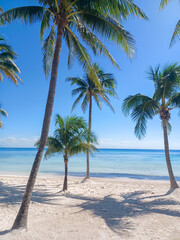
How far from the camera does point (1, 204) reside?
5625 millimetres

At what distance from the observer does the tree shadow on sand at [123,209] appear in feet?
14.4

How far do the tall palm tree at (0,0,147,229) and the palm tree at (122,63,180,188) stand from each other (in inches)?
163

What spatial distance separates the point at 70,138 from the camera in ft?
27.5

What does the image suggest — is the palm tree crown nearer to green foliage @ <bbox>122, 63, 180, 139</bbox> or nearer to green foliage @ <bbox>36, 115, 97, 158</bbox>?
green foliage @ <bbox>36, 115, 97, 158</bbox>

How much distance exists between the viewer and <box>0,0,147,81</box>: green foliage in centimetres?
→ 508

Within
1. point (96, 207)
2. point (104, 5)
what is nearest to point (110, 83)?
point (104, 5)

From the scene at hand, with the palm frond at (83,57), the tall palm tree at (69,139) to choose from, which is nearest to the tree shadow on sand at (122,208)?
the tall palm tree at (69,139)

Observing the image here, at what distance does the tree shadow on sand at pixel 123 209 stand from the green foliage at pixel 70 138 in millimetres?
2540

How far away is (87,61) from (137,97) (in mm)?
4780

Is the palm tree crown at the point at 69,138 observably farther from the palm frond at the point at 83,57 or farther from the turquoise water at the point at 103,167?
the palm frond at the point at 83,57

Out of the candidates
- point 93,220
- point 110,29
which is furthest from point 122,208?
point 110,29

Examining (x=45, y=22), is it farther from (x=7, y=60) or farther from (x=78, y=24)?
(x=7, y=60)

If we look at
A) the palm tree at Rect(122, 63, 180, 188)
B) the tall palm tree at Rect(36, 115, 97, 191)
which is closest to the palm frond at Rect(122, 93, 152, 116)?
the palm tree at Rect(122, 63, 180, 188)

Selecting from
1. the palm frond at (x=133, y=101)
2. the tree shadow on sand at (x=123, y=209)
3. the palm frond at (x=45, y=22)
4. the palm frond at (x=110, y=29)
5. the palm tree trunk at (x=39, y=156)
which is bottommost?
the tree shadow on sand at (x=123, y=209)
